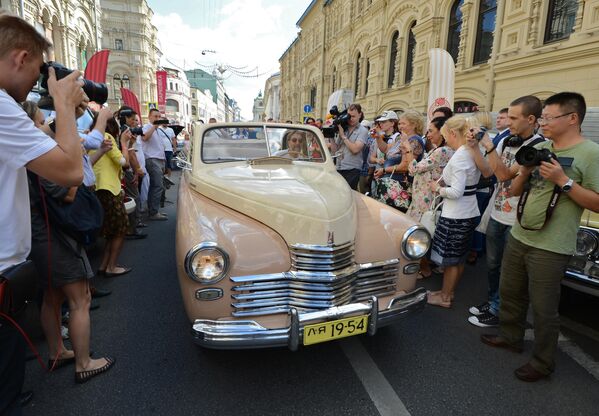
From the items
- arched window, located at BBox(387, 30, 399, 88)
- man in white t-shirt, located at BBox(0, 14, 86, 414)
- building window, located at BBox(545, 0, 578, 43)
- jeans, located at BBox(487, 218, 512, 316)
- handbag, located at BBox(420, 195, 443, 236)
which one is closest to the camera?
man in white t-shirt, located at BBox(0, 14, 86, 414)

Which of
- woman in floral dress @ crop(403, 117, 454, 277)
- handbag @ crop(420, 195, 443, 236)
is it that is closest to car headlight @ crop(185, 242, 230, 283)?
handbag @ crop(420, 195, 443, 236)

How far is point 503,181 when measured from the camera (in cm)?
280

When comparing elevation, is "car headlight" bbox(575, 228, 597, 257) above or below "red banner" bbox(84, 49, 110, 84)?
below

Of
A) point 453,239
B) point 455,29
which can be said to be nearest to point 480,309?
point 453,239

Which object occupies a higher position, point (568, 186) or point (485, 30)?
point (485, 30)

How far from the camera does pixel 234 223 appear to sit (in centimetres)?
227

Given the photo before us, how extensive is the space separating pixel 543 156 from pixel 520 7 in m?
9.57

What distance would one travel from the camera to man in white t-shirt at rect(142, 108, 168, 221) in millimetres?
6186

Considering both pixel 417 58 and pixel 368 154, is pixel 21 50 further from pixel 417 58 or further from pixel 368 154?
pixel 417 58

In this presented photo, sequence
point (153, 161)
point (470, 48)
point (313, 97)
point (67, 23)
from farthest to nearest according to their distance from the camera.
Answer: point (313, 97) → point (67, 23) → point (470, 48) → point (153, 161)

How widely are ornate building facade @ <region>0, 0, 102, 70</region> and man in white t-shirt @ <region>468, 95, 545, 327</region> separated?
763 inches

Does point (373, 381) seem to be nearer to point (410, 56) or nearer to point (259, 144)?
point (259, 144)

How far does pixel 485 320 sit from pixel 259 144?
2668mm

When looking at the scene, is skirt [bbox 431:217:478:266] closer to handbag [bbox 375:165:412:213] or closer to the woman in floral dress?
the woman in floral dress
